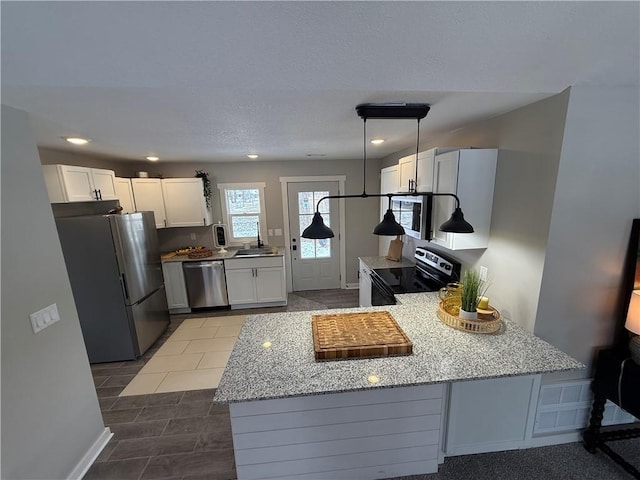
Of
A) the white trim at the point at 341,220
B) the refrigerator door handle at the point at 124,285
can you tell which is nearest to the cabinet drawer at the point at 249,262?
the white trim at the point at 341,220

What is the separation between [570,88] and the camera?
1.36 meters

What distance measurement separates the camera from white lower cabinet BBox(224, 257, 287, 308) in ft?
12.8

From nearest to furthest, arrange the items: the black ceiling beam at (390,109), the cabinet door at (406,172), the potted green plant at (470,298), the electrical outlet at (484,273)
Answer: the black ceiling beam at (390,109) < the potted green plant at (470,298) < the electrical outlet at (484,273) < the cabinet door at (406,172)

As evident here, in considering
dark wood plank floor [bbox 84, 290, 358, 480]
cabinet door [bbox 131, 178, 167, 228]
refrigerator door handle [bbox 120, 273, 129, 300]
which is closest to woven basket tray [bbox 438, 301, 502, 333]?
dark wood plank floor [bbox 84, 290, 358, 480]

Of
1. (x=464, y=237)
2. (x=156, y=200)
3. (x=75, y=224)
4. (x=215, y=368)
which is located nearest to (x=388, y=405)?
(x=464, y=237)

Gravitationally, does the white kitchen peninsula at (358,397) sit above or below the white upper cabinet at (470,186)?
below

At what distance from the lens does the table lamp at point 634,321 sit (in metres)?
1.48

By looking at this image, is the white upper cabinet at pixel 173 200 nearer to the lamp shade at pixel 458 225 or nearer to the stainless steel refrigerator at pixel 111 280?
the stainless steel refrigerator at pixel 111 280

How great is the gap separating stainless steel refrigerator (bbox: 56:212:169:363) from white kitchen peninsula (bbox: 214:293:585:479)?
2.02 metres

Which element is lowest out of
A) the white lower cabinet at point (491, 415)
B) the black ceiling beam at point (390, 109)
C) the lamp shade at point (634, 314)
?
the white lower cabinet at point (491, 415)

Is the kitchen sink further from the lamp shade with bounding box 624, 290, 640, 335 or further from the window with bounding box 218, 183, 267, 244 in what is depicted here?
the lamp shade with bounding box 624, 290, 640, 335

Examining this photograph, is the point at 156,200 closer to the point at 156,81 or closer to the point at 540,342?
the point at 156,81

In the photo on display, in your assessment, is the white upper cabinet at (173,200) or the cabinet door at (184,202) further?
the cabinet door at (184,202)

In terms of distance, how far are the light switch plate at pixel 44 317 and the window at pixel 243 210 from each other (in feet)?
9.47
